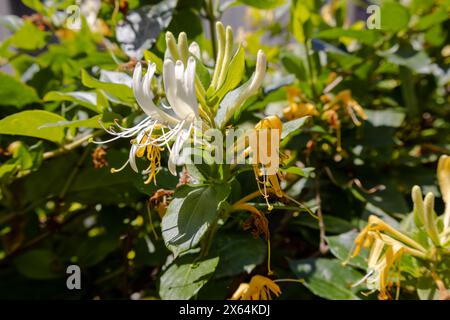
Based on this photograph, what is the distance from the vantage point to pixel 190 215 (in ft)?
1.83

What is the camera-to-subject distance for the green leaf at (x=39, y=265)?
0.91 metres

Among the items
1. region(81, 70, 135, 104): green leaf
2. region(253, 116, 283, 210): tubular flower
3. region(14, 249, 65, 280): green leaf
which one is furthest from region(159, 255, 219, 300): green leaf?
region(14, 249, 65, 280): green leaf

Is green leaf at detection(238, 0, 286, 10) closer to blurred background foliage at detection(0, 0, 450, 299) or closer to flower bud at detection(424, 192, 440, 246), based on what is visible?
blurred background foliage at detection(0, 0, 450, 299)

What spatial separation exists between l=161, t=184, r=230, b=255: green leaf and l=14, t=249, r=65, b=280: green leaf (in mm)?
451

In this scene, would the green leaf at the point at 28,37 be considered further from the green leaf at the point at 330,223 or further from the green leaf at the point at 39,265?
the green leaf at the point at 330,223

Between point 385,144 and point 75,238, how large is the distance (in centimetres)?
62

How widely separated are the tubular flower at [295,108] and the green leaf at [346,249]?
204mm

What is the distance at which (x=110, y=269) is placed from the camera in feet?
3.12

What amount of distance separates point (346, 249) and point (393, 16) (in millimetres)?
469

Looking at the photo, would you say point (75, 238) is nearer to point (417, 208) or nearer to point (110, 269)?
point (110, 269)

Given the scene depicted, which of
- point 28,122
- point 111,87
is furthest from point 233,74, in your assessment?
point 28,122

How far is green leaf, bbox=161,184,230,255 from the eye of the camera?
54cm

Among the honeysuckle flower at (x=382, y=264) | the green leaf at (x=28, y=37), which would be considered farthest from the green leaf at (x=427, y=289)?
the green leaf at (x=28, y=37)

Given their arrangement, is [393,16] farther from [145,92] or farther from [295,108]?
[145,92]
